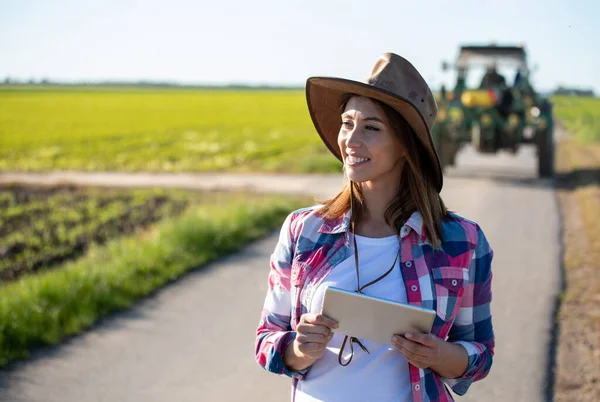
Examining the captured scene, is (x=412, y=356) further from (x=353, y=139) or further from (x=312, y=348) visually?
(x=353, y=139)

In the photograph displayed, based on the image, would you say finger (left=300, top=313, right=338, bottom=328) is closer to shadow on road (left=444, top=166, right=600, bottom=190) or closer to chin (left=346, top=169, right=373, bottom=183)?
chin (left=346, top=169, right=373, bottom=183)

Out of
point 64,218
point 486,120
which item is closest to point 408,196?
point 64,218

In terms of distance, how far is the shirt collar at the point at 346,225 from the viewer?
1.97 metres

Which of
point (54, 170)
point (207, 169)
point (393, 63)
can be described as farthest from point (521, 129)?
point (393, 63)

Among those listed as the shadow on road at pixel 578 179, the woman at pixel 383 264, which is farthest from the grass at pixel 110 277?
the shadow on road at pixel 578 179

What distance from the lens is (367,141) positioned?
2.00 m

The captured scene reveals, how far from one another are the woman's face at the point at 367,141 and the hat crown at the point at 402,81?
75 millimetres

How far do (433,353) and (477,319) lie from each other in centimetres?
24

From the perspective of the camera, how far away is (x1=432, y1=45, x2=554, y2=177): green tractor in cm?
1404

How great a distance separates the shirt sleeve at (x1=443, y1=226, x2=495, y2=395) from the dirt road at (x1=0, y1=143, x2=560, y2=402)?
7.06 ft

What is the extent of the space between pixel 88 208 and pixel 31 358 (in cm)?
676

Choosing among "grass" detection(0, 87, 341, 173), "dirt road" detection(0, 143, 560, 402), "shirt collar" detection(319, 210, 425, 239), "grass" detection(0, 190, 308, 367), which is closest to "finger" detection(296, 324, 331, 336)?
"shirt collar" detection(319, 210, 425, 239)

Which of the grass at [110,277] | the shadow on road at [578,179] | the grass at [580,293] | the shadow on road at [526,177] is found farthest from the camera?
the shadow on road at [526,177]

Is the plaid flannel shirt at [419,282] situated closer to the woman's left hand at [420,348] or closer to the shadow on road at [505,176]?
the woman's left hand at [420,348]
